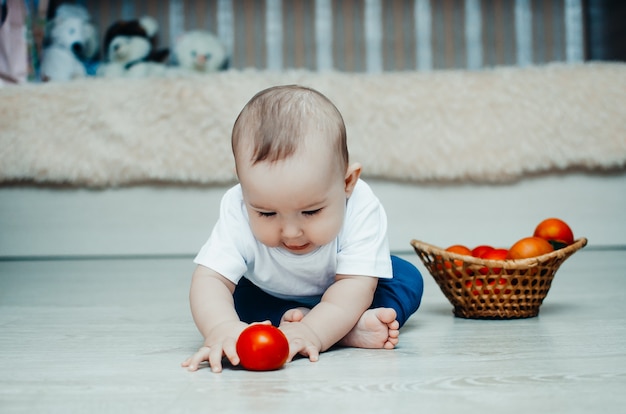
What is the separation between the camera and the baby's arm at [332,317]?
76cm

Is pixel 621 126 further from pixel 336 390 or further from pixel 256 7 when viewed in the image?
pixel 256 7

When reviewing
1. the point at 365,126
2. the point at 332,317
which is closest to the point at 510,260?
the point at 332,317

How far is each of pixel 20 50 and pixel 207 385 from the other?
2220 mm

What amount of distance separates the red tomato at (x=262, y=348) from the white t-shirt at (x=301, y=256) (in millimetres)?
175

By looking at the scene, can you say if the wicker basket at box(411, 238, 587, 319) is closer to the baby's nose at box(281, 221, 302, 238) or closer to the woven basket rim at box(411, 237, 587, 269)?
the woven basket rim at box(411, 237, 587, 269)

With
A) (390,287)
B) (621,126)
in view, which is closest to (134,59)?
(621,126)

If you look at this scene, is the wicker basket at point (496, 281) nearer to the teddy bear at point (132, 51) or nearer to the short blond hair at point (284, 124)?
the short blond hair at point (284, 124)

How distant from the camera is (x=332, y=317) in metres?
0.80

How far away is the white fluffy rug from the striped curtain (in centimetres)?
166

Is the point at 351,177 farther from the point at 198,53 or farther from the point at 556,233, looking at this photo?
the point at 198,53

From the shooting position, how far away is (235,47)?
11.9 ft

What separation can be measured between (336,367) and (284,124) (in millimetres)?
254

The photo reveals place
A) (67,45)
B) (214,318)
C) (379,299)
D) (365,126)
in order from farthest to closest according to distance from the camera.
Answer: (67,45), (365,126), (379,299), (214,318)

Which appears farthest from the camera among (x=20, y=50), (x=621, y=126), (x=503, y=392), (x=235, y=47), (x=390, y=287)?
(x=235, y=47)
